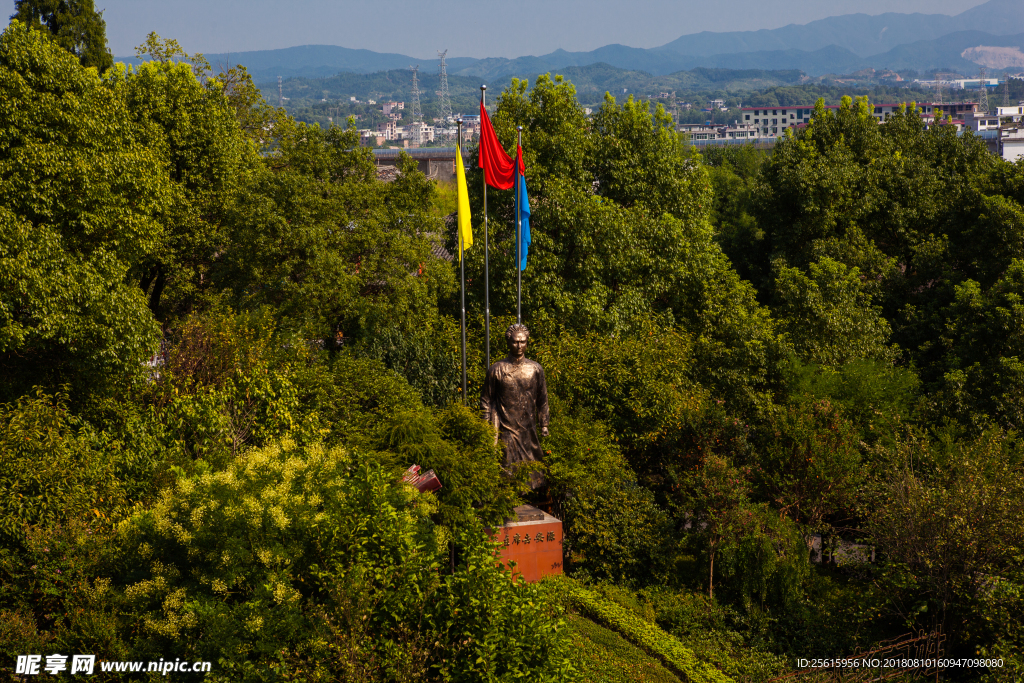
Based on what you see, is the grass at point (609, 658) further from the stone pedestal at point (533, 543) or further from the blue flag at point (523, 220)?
the blue flag at point (523, 220)

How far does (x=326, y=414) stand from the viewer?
1825 centimetres

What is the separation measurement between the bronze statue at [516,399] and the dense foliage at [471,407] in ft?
1.67

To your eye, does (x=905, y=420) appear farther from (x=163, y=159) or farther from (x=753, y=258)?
(x=163, y=159)

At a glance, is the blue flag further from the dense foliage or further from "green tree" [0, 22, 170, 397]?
"green tree" [0, 22, 170, 397]

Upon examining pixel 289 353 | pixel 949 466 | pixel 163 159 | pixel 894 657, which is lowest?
pixel 894 657

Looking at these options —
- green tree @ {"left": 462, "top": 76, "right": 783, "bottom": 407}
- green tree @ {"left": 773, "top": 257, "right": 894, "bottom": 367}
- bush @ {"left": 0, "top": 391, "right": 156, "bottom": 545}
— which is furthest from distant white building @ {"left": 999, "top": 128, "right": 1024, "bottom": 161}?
bush @ {"left": 0, "top": 391, "right": 156, "bottom": 545}

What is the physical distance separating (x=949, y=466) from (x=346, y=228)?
16818mm

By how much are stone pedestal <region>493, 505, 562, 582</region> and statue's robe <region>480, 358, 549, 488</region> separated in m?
0.89

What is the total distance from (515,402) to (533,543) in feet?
8.62

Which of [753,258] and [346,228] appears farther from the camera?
[753,258]

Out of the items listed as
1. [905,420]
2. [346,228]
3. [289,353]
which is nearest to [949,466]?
[905,420]

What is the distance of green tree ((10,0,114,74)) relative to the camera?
91.9ft

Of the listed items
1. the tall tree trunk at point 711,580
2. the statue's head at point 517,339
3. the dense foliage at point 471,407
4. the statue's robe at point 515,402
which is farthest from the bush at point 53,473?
the tall tree trunk at point 711,580

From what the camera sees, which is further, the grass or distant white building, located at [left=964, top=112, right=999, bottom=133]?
distant white building, located at [left=964, top=112, right=999, bottom=133]
